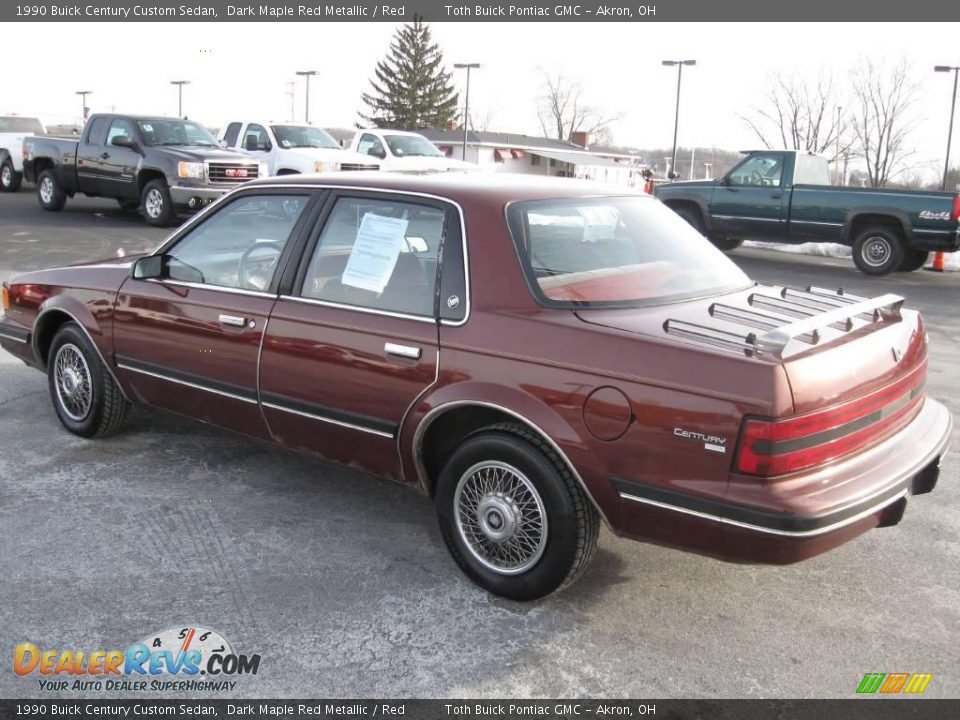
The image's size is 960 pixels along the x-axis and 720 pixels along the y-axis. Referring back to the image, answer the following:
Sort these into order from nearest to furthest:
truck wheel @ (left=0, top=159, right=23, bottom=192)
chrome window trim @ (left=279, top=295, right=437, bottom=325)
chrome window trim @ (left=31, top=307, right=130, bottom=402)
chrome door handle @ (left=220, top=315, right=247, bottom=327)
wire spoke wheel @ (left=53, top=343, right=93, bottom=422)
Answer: chrome window trim @ (left=279, top=295, right=437, bottom=325), chrome door handle @ (left=220, top=315, right=247, bottom=327), chrome window trim @ (left=31, top=307, right=130, bottom=402), wire spoke wheel @ (left=53, top=343, right=93, bottom=422), truck wheel @ (left=0, top=159, right=23, bottom=192)

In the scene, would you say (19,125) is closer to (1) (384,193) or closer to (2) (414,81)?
(1) (384,193)

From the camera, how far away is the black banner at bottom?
305 centimetres

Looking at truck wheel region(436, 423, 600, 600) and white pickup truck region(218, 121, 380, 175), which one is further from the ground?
white pickup truck region(218, 121, 380, 175)

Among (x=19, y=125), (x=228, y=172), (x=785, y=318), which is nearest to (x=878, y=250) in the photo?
(x=228, y=172)

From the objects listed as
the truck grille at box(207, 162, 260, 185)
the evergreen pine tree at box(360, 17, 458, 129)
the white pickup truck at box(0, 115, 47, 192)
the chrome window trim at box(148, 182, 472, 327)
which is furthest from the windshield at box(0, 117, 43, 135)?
the evergreen pine tree at box(360, 17, 458, 129)

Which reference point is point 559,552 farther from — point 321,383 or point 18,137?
point 18,137

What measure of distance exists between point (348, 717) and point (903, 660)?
197 centimetres

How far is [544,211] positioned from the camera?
404 cm

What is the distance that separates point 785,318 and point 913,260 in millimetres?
12490

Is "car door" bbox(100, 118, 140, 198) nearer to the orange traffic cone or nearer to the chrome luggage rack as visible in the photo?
the orange traffic cone

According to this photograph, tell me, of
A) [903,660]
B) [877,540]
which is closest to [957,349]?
[877,540]

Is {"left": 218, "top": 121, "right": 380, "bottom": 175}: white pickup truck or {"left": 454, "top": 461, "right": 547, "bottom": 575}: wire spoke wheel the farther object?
{"left": 218, "top": 121, "right": 380, "bottom": 175}: white pickup truck

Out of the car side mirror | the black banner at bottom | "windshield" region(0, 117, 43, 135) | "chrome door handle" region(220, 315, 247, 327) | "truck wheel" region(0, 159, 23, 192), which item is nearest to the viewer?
the black banner at bottom

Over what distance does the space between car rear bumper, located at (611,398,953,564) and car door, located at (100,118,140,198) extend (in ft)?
51.8
